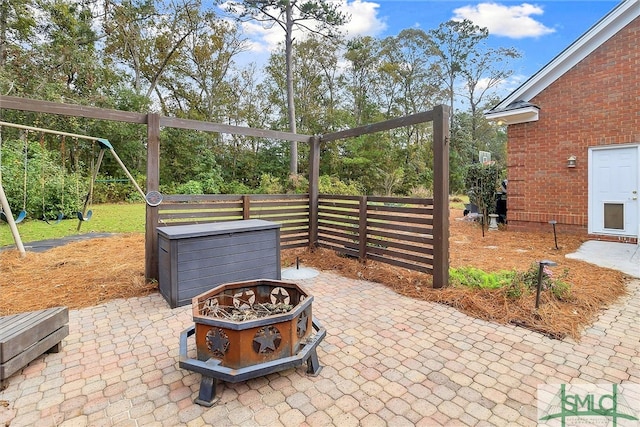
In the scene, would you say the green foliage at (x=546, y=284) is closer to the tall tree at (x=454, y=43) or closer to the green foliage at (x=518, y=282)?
the green foliage at (x=518, y=282)

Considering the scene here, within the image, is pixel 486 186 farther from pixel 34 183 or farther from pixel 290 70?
pixel 34 183

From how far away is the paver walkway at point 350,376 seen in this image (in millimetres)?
1756

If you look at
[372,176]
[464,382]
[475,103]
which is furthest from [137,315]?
[475,103]

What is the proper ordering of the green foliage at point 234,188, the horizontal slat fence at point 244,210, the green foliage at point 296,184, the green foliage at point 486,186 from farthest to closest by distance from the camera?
1. the green foliage at point 234,188
2. the green foliage at point 296,184
3. the green foliage at point 486,186
4. the horizontal slat fence at point 244,210

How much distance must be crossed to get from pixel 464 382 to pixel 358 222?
302 cm

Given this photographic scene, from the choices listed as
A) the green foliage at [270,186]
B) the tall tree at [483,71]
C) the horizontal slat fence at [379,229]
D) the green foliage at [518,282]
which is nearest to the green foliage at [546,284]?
the green foliage at [518,282]

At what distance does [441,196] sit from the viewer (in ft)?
12.1

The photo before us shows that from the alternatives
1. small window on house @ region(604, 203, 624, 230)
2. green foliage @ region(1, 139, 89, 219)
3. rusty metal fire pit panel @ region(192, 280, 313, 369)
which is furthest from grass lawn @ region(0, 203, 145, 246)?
small window on house @ region(604, 203, 624, 230)

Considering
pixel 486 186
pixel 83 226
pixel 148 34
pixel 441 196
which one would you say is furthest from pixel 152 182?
pixel 148 34

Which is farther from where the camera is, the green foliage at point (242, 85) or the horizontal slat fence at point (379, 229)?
the green foliage at point (242, 85)

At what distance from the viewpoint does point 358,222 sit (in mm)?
4891

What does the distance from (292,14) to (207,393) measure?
13501mm

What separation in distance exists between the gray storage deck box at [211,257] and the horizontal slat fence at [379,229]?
142 cm

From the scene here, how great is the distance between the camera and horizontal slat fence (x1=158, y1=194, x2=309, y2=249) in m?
4.14
